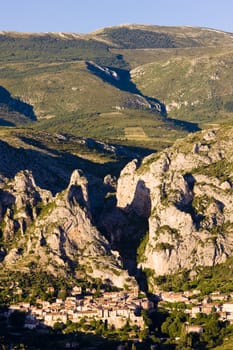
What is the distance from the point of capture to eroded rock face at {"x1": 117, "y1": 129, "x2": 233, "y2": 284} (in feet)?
424

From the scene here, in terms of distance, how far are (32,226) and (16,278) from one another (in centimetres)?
986

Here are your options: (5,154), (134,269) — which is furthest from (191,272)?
(5,154)

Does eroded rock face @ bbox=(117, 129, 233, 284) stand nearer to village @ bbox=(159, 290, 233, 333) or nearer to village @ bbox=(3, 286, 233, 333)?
village @ bbox=(159, 290, 233, 333)

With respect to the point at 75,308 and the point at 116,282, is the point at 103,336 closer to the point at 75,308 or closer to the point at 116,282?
the point at 75,308

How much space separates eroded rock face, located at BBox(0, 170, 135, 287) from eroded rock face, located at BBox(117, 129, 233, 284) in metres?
5.81

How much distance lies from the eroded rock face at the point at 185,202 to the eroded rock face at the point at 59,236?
5807 millimetres

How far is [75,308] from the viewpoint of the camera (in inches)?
4564

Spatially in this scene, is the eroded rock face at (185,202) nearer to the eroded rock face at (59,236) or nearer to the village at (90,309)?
the eroded rock face at (59,236)

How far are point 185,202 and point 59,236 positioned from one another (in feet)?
54.7

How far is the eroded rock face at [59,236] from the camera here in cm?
12681

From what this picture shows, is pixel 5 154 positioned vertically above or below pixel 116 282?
above

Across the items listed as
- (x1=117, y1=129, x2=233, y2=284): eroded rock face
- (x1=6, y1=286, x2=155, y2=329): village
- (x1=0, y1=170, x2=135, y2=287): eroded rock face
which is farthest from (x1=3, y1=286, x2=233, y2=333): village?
(x1=117, y1=129, x2=233, y2=284): eroded rock face

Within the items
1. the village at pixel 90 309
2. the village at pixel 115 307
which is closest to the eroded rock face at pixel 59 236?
the village at pixel 115 307

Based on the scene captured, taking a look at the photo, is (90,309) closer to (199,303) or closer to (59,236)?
(199,303)
